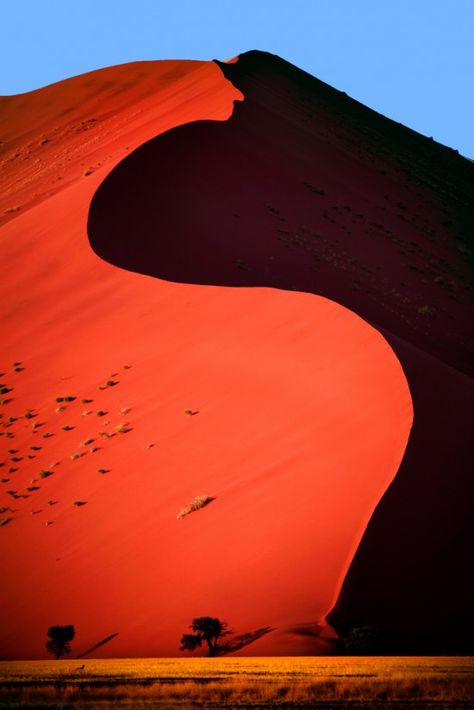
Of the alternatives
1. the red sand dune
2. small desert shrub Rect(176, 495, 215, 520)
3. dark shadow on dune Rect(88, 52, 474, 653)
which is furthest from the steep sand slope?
dark shadow on dune Rect(88, 52, 474, 653)

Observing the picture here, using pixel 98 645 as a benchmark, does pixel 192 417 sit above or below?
above

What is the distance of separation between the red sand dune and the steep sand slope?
1.4 inches

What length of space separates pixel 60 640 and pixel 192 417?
563 centimetres

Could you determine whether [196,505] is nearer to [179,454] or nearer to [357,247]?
[179,454]

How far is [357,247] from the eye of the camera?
34.2 meters

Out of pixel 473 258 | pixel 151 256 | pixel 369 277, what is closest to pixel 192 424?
pixel 151 256

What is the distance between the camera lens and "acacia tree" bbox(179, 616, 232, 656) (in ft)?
39.5

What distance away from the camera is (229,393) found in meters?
18.4

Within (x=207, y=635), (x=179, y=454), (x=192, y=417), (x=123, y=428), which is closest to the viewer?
(x=207, y=635)

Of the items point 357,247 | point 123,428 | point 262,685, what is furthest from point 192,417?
point 357,247

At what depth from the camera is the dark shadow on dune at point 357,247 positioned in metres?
12.3

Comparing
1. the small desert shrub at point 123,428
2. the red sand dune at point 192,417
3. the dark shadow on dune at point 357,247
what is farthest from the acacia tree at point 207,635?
the small desert shrub at point 123,428

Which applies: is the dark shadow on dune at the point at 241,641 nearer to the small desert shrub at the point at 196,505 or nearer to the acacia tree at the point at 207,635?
the acacia tree at the point at 207,635

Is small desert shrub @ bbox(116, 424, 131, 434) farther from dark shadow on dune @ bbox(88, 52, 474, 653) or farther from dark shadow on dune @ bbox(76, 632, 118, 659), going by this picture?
dark shadow on dune @ bbox(76, 632, 118, 659)
